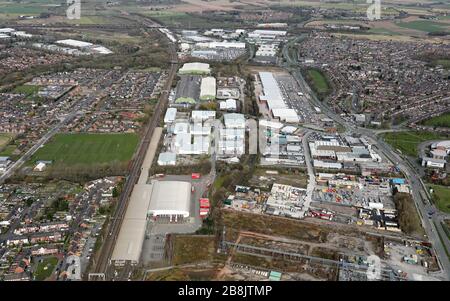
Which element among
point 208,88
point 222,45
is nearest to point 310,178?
point 208,88

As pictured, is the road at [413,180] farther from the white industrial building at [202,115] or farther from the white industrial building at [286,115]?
the white industrial building at [202,115]

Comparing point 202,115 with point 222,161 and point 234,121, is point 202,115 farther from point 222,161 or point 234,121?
A: point 222,161

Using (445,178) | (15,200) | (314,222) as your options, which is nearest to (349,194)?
(314,222)

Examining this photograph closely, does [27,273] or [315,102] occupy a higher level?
[315,102]

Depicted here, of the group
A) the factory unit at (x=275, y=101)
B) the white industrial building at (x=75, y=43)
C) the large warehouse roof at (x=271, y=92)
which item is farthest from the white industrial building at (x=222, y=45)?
the white industrial building at (x=75, y=43)

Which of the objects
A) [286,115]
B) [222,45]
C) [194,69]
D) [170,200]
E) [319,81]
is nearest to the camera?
[170,200]
